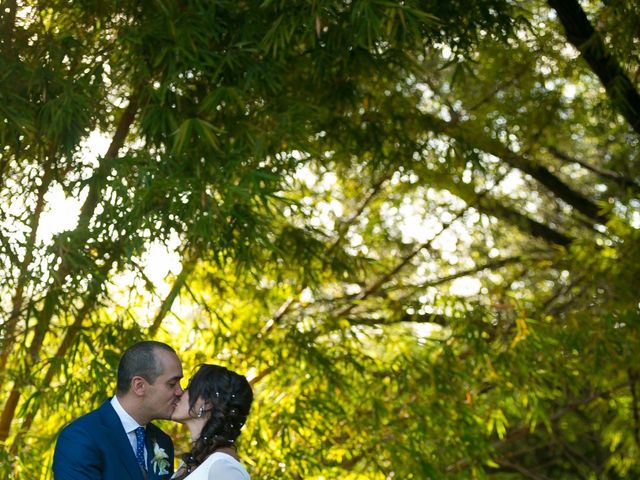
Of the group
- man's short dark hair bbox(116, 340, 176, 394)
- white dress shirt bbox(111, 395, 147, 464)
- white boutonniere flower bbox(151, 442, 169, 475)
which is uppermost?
man's short dark hair bbox(116, 340, 176, 394)

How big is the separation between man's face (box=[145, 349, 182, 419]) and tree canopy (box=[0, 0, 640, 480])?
1.14 meters

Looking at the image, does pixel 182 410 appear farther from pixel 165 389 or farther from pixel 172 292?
pixel 172 292

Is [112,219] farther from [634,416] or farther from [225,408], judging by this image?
[634,416]

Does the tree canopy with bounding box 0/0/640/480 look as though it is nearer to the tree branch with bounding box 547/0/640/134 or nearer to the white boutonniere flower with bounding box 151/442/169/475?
the tree branch with bounding box 547/0/640/134

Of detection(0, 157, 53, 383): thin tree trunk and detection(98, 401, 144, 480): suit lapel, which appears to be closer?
detection(98, 401, 144, 480): suit lapel

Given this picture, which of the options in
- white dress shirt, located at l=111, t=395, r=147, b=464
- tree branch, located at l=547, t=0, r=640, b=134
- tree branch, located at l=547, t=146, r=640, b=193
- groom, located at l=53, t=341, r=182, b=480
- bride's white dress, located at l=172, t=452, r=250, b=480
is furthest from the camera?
tree branch, located at l=547, t=146, r=640, b=193

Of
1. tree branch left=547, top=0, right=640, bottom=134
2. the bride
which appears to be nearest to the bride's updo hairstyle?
the bride

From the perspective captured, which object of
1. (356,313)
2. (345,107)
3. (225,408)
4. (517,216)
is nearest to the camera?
(225,408)

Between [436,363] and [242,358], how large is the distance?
1.04 metres

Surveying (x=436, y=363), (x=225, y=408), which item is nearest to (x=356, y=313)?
(x=436, y=363)

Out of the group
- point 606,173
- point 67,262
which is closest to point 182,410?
point 67,262

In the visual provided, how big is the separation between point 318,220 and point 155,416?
3.23m

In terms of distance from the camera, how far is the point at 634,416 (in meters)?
6.09

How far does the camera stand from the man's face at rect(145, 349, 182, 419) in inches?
114
